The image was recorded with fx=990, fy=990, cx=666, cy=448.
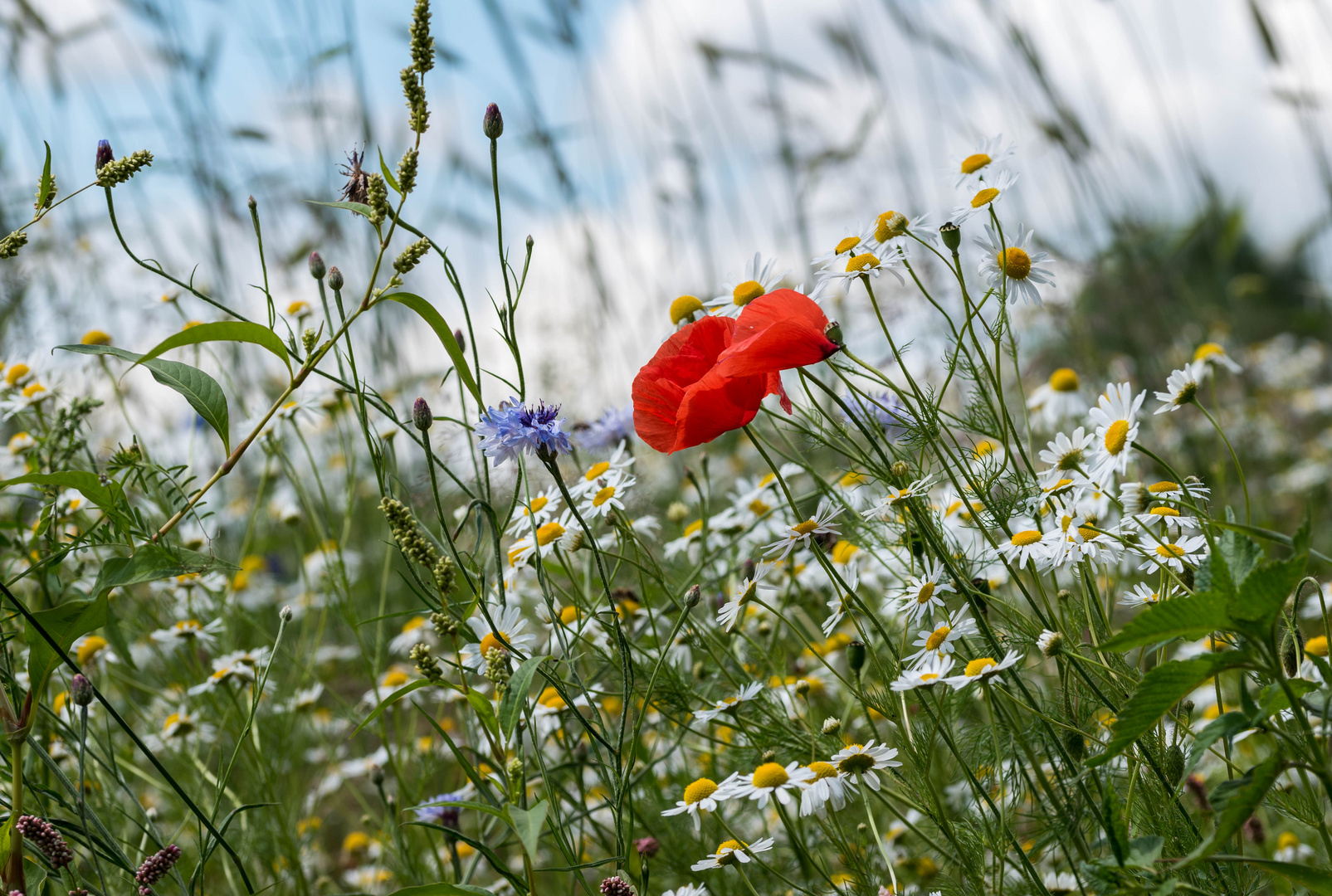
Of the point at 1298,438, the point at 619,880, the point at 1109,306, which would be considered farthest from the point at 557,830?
the point at 1298,438

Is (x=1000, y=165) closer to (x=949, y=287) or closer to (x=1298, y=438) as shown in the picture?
(x=949, y=287)

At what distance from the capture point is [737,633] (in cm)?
108

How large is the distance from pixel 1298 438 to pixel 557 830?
3991 millimetres

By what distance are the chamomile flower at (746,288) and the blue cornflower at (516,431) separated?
0.27m

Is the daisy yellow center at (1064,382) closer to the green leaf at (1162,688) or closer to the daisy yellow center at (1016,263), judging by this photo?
the daisy yellow center at (1016,263)

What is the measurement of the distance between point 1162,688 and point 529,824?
1.28 feet

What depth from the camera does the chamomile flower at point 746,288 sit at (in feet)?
3.52

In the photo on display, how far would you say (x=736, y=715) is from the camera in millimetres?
955

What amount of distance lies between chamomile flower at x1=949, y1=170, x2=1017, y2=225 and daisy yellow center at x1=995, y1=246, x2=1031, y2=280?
0.15 ft

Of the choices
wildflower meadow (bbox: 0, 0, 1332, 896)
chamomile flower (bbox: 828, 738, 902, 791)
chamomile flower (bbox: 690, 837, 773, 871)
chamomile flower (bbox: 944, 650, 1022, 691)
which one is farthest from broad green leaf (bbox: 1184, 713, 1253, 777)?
chamomile flower (bbox: 690, 837, 773, 871)

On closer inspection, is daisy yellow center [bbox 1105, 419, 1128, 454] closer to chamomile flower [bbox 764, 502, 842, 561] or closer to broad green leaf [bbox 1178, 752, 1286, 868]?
chamomile flower [bbox 764, 502, 842, 561]

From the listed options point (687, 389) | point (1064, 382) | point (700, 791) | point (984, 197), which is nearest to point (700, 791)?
point (700, 791)

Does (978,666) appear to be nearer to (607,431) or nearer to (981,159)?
(981,159)

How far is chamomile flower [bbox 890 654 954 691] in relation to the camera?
752 mm
